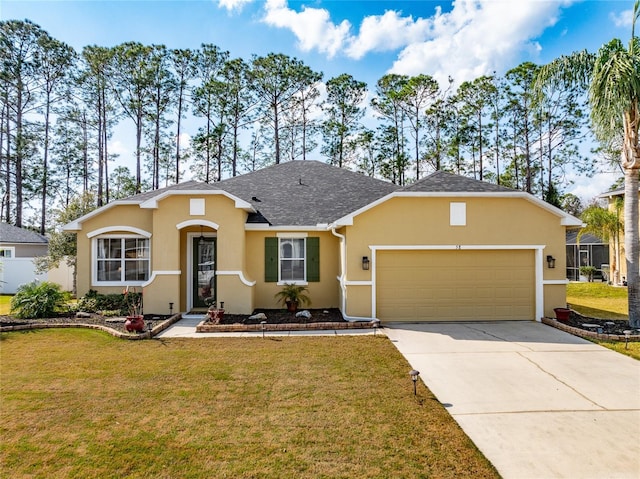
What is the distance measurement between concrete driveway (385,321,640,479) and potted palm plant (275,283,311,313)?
141 inches

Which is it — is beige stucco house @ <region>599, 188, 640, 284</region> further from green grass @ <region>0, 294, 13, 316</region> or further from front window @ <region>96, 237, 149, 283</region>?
green grass @ <region>0, 294, 13, 316</region>

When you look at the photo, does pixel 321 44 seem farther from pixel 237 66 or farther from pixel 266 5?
pixel 237 66

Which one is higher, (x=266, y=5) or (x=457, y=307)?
(x=266, y=5)

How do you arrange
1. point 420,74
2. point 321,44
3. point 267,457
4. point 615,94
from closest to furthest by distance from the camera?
point 267,457 → point 615,94 → point 321,44 → point 420,74


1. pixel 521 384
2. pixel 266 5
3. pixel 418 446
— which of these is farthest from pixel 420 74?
pixel 418 446

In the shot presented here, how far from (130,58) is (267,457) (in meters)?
28.2

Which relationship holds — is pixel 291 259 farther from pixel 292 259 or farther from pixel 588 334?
pixel 588 334

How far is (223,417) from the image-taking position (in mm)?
4664

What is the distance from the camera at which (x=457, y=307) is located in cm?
1045

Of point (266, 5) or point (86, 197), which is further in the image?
point (86, 197)

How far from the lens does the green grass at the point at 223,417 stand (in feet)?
12.0

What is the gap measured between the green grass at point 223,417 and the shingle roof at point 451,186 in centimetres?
538

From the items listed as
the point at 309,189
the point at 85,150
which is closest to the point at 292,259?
the point at 309,189

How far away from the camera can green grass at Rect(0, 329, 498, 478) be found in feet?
12.0
